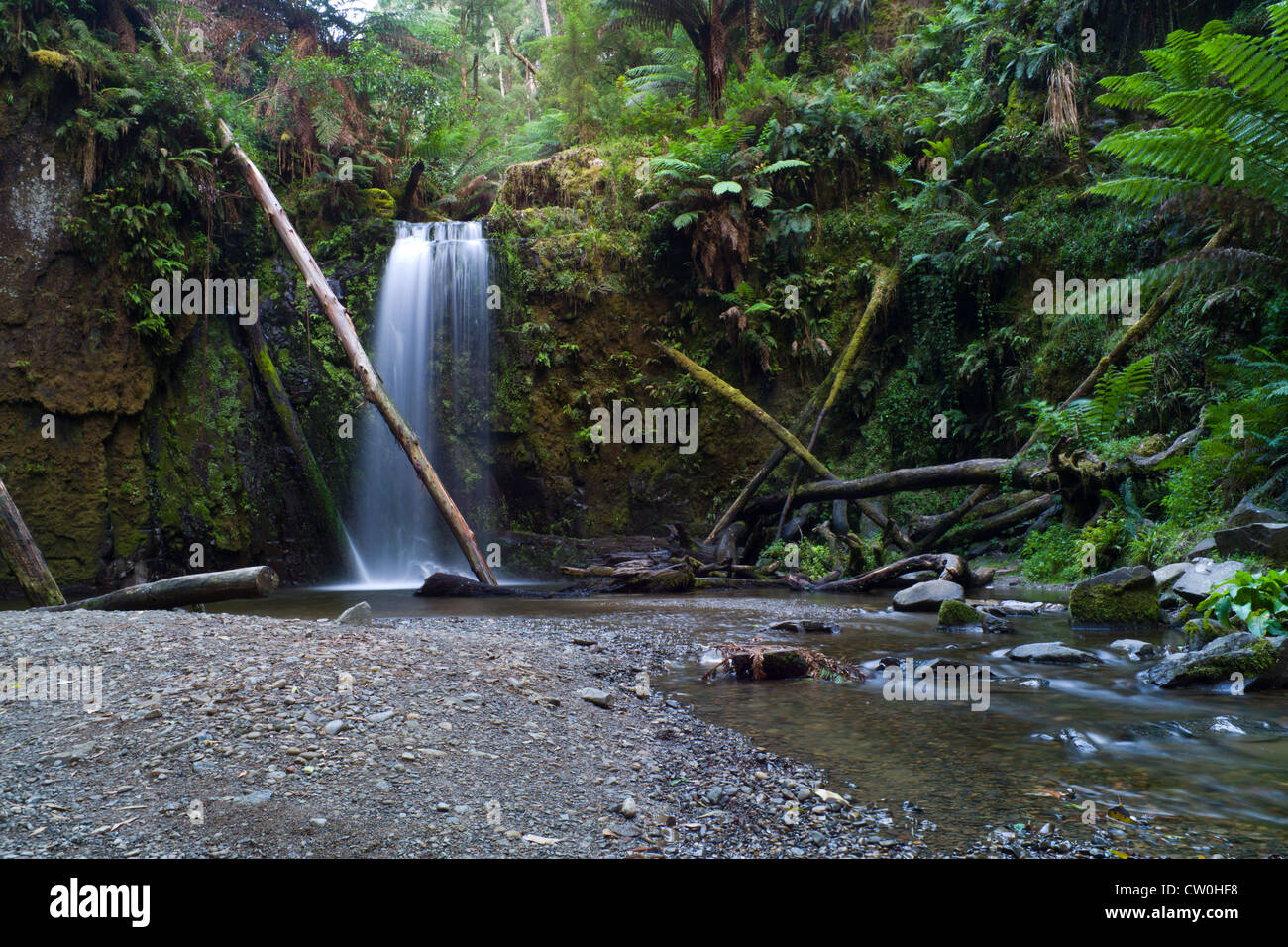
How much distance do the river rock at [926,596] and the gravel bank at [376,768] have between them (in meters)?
4.57

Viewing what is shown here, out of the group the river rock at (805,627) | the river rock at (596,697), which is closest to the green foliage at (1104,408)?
the river rock at (805,627)

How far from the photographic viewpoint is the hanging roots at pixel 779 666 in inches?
194

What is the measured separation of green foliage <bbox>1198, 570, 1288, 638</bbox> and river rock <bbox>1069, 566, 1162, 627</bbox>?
7.13 feet

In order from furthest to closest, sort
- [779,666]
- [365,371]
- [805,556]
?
1. [805,556]
2. [365,371]
3. [779,666]

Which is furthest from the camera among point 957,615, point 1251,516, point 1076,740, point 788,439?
point 788,439

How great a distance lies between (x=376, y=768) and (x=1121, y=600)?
634 centimetres

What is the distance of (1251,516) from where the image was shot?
6.39 metres

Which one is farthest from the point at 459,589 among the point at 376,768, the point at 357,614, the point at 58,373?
the point at 376,768

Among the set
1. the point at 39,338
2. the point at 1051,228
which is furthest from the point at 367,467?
the point at 1051,228

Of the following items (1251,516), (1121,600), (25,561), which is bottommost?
(1121,600)

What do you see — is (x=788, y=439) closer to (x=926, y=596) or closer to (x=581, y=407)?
(x=581, y=407)

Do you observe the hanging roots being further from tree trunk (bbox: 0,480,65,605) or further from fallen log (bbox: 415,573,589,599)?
tree trunk (bbox: 0,480,65,605)

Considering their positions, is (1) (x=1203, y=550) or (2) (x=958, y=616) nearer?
(1) (x=1203, y=550)

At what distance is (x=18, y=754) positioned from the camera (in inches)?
110
